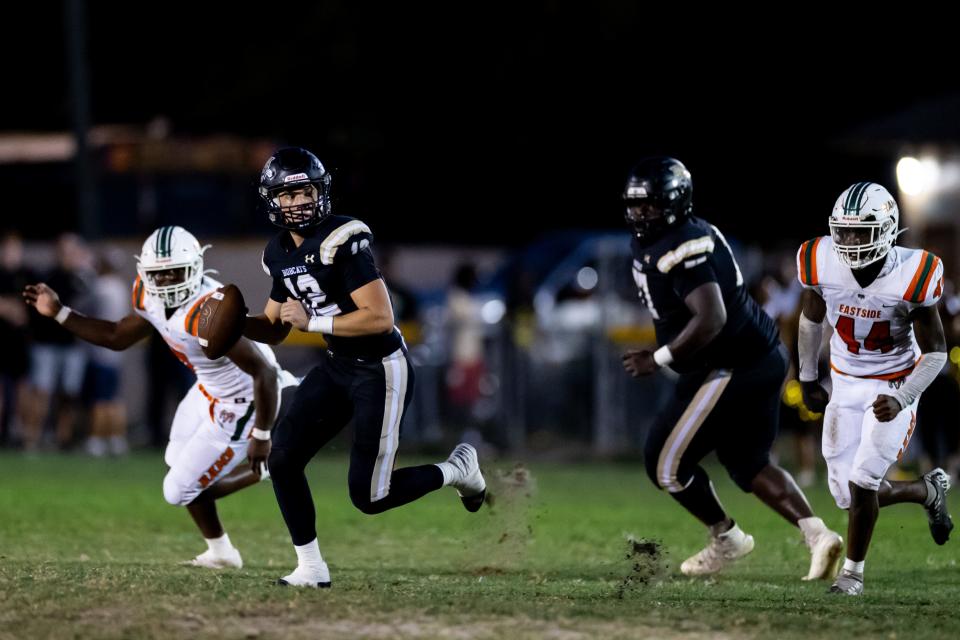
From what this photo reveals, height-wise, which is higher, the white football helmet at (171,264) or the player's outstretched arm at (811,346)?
the white football helmet at (171,264)

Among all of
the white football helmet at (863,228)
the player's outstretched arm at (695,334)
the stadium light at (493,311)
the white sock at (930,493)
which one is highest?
the white football helmet at (863,228)

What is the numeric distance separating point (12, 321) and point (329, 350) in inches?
403

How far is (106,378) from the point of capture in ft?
58.1

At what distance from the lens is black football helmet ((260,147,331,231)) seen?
26.7 ft

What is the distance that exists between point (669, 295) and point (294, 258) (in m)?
2.10

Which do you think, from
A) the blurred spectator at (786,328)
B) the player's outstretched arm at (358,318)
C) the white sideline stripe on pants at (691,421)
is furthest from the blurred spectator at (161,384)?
the player's outstretched arm at (358,318)

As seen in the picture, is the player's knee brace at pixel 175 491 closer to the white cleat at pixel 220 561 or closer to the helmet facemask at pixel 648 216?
the white cleat at pixel 220 561

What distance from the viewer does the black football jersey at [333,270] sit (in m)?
8.16

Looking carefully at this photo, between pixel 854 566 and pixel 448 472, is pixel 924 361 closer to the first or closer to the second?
pixel 854 566

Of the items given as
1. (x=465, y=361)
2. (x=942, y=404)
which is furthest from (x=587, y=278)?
(x=942, y=404)

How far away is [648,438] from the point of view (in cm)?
926

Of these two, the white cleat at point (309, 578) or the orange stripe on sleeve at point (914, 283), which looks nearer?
the white cleat at point (309, 578)

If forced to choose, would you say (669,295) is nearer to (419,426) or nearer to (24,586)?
(24,586)

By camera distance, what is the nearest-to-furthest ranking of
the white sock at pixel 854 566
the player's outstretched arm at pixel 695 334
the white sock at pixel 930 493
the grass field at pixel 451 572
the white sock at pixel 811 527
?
the grass field at pixel 451 572, the white sock at pixel 854 566, the player's outstretched arm at pixel 695 334, the white sock at pixel 930 493, the white sock at pixel 811 527
